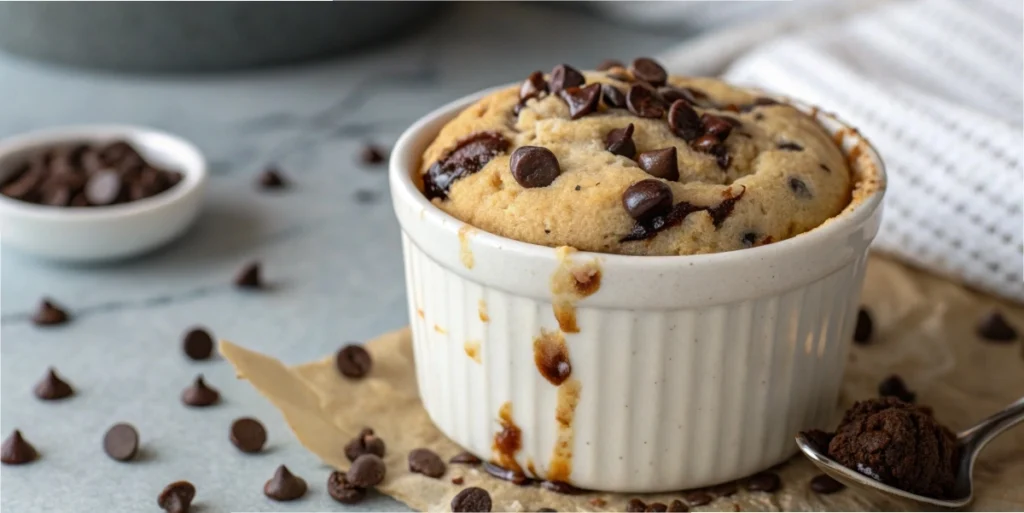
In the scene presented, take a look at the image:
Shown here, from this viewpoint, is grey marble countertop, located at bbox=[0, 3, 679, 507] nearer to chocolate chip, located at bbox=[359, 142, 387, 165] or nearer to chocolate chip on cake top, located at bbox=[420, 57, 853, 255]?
chocolate chip, located at bbox=[359, 142, 387, 165]

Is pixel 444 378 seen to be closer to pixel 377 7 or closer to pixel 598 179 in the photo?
pixel 598 179

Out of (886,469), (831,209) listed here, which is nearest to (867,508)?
(886,469)

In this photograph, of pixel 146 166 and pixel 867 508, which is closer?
pixel 867 508

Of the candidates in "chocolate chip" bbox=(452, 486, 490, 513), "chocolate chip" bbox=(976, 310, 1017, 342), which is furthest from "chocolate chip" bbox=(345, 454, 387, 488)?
"chocolate chip" bbox=(976, 310, 1017, 342)

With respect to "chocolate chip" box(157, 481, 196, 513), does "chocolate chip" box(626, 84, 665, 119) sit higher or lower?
higher

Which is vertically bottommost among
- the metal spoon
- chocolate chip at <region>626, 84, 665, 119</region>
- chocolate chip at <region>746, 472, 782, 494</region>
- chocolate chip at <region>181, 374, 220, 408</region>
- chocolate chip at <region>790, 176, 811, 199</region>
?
chocolate chip at <region>181, 374, 220, 408</region>

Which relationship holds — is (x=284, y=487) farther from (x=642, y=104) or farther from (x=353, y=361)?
(x=642, y=104)
